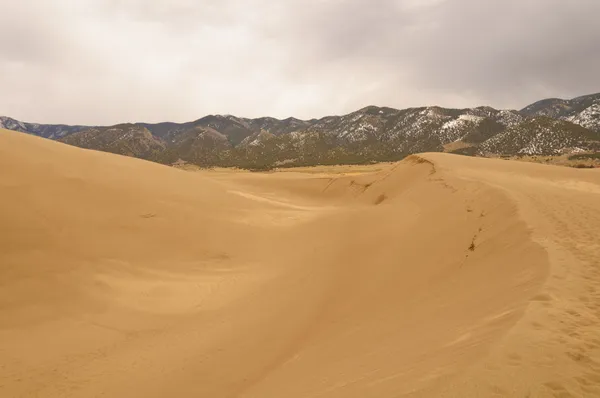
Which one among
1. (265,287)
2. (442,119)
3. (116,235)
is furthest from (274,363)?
(442,119)

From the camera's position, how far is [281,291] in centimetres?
1089

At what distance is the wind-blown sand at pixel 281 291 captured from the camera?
15.0 feet

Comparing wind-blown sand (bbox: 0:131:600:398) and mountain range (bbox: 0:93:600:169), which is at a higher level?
mountain range (bbox: 0:93:600:169)

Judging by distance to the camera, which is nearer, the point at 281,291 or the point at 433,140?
the point at 281,291

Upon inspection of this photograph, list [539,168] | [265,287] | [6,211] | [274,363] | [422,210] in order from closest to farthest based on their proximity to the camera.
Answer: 1. [274,363]
2. [6,211]
3. [265,287]
4. [422,210]
5. [539,168]

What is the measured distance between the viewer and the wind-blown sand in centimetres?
457

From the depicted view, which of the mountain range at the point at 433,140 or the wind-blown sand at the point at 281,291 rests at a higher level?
the mountain range at the point at 433,140

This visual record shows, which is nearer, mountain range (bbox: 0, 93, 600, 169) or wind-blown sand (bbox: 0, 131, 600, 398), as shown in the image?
wind-blown sand (bbox: 0, 131, 600, 398)

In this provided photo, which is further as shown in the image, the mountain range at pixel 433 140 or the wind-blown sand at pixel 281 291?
the mountain range at pixel 433 140

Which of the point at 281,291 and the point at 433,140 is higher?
the point at 433,140

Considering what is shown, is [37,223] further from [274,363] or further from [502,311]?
[502,311]

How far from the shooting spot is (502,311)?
527cm

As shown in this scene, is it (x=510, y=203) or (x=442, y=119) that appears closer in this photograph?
(x=510, y=203)

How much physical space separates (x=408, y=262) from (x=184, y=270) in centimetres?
706
